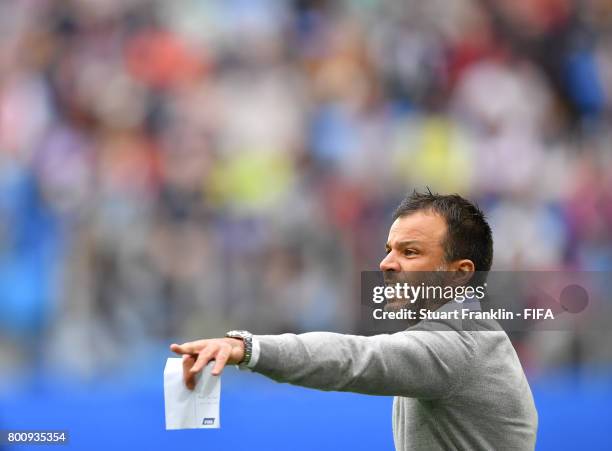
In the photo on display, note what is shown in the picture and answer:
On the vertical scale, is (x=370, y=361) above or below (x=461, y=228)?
below

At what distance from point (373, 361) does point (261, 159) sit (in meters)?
6.05

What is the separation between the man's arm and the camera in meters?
2.26

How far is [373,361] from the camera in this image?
7.79ft

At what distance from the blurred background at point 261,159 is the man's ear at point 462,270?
3.34 metres

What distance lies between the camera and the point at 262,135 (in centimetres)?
841

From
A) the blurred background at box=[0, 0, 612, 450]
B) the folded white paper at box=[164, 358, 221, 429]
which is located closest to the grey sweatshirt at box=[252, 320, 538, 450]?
the folded white paper at box=[164, 358, 221, 429]

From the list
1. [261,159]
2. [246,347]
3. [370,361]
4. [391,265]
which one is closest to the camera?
[246,347]

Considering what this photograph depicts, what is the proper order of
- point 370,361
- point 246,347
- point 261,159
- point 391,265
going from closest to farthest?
point 246,347 < point 370,361 < point 391,265 < point 261,159

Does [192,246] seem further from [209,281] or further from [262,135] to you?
[262,135]

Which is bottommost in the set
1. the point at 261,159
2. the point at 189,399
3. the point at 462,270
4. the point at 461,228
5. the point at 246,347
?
the point at 189,399

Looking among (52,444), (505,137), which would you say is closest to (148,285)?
(52,444)

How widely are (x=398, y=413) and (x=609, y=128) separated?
266 inches

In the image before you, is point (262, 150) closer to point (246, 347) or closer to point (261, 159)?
point (261, 159)

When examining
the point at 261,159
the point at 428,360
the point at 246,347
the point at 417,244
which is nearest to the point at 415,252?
the point at 417,244
